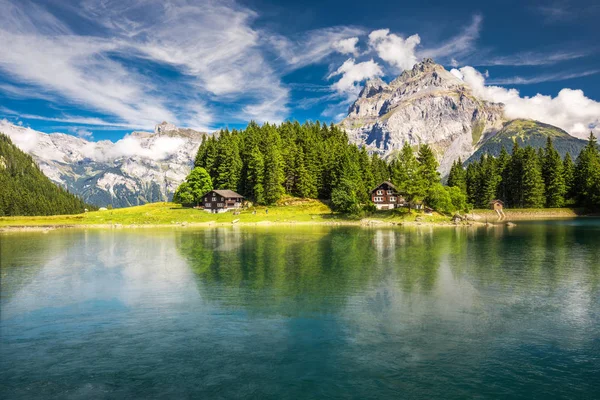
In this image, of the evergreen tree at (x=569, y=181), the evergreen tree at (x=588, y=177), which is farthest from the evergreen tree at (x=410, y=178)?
the evergreen tree at (x=569, y=181)

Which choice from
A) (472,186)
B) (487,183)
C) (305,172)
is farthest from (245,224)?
(487,183)

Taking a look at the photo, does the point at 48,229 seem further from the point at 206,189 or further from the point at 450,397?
the point at 450,397

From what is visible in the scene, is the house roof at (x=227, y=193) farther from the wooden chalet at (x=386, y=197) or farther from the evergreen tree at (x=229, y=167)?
the wooden chalet at (x=386, y=197)

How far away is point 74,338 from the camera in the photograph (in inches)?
905

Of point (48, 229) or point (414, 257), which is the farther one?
point (48, 229)

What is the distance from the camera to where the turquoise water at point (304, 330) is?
16.8 m

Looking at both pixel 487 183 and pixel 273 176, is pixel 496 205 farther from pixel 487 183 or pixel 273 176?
pixel 273 176

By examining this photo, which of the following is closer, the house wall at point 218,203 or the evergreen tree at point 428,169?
the evergreen tree at point 428,169

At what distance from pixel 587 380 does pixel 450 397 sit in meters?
6.71

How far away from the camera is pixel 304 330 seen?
2352 centimetres

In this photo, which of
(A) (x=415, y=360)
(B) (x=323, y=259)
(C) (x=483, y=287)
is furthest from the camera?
(B) (x=323, y=259)

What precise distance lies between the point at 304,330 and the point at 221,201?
119 m

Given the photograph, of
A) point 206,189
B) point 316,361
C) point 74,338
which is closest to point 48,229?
point 206,189

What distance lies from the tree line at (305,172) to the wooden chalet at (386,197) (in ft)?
12.6
